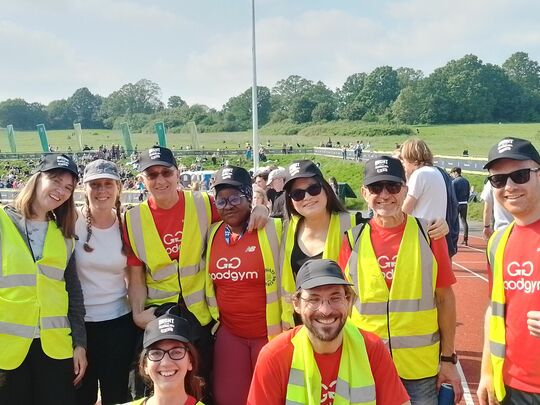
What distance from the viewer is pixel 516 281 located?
293 cm

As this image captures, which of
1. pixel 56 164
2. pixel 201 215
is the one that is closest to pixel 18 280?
pixel 56 164

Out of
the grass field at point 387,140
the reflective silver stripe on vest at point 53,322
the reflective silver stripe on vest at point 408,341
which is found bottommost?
the grass field at point 387,140

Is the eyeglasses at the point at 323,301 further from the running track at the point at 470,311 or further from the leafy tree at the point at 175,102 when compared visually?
the leafy tree at the point at 175,102

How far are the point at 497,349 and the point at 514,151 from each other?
118 cm

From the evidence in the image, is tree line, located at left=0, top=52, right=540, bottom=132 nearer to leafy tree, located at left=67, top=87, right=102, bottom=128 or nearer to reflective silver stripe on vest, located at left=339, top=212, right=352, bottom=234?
leafy tree, located at left=67, top=87, right=102, bottom=128

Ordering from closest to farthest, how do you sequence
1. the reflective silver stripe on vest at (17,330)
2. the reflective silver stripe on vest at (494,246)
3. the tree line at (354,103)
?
the reflective silver stripe on vest at (494,246) < the reflective silver stripe on vest at (17,330) < the tree line at (354,103)

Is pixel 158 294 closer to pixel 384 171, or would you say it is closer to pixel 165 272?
pixel 165 272

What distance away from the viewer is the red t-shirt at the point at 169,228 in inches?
156

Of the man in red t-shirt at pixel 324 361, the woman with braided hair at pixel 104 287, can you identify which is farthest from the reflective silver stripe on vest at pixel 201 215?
the man in red t-shirt at pixel 324 361

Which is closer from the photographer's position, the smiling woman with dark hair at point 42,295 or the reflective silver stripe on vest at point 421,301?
the reflective silver stripe on vest at point 421,301

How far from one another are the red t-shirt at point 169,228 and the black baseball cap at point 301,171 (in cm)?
92

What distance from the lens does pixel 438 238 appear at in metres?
3.27

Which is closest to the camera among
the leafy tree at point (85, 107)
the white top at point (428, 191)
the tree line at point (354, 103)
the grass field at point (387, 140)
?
the white top at point (428, 191)

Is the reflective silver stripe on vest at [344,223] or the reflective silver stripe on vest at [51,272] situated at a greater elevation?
the reflective silver stripe on vest at [344,223]
